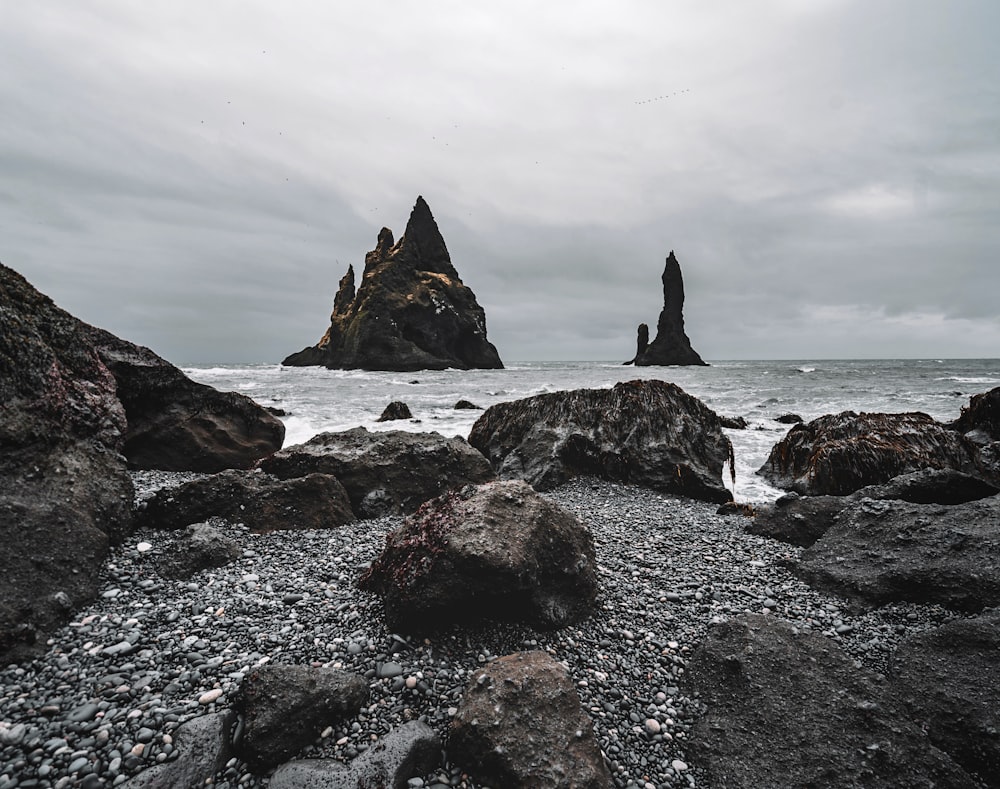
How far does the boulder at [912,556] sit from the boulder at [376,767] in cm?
403

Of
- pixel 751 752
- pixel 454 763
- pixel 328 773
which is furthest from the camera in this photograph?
pixel 751 752

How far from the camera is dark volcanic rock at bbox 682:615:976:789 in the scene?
2725 millimetres

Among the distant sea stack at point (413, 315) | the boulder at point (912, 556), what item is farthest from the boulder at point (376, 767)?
the distant sea stack at point (413, 315)

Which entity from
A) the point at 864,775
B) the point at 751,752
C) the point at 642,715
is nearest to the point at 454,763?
the point at 642,715

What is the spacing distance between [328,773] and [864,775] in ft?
9.70

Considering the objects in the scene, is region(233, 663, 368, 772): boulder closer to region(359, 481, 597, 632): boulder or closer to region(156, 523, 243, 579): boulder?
region(359, 481, 597, 632): boulder

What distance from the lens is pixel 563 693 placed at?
2.99m

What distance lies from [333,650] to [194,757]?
984 millimetres

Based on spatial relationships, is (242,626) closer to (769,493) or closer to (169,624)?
(169,624)

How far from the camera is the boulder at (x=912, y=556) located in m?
4.11

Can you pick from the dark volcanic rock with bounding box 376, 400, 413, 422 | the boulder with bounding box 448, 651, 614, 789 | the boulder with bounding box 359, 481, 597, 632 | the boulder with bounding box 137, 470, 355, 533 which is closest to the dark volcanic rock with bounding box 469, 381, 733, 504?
the boulder with bounding box 137, 470, 355, 533

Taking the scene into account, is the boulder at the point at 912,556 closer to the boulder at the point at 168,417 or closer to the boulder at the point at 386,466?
the boulder at the point at 386,466

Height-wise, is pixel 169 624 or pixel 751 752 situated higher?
pixel 169 624

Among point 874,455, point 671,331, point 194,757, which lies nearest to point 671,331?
point 671,331
